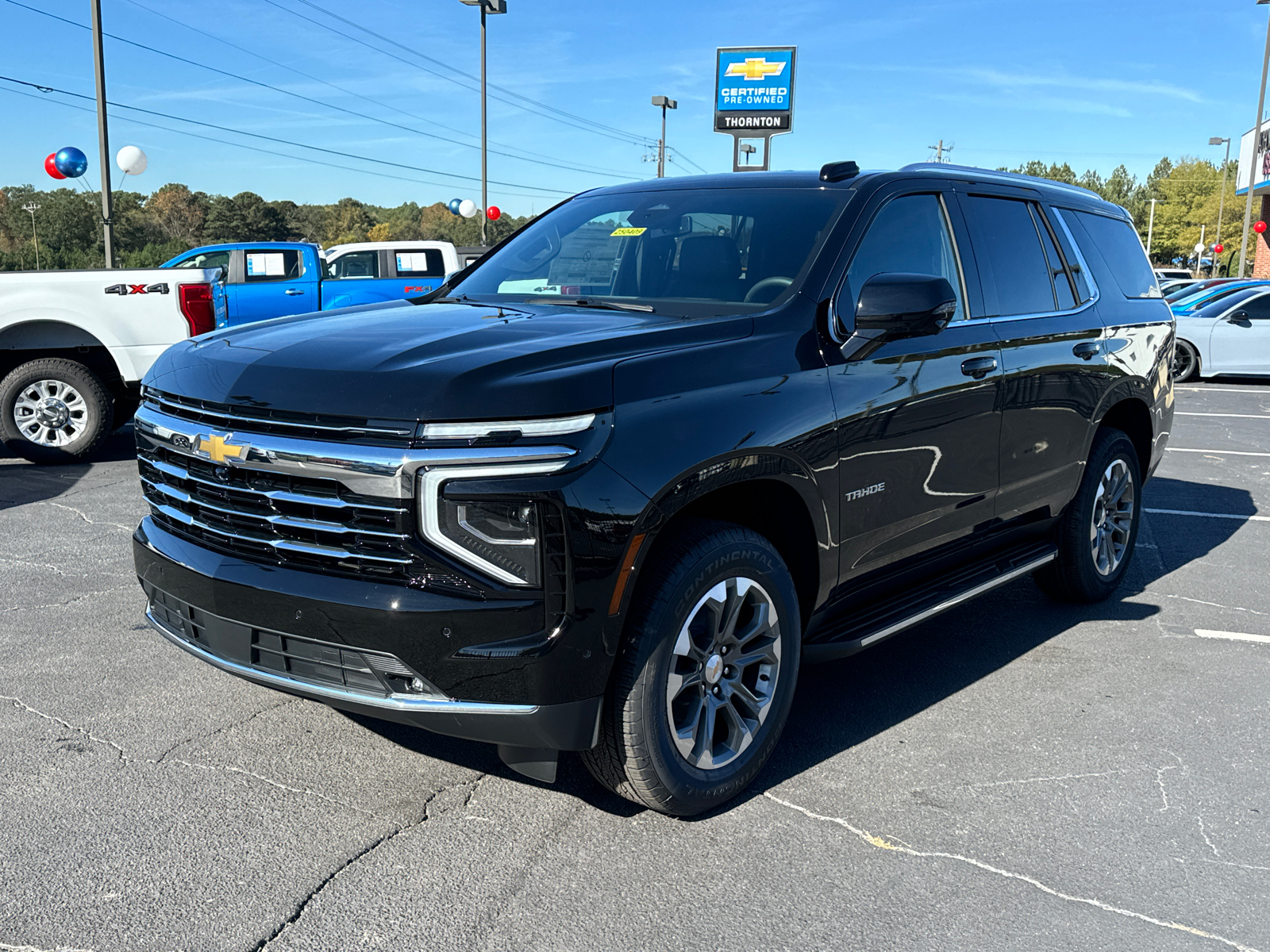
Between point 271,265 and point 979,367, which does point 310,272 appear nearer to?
point 271,265

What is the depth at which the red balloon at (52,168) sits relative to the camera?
821 inches

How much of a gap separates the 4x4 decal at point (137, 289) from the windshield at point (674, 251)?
5294 millimetres

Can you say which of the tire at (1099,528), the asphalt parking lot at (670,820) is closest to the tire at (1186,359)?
the tire at (1099,528)

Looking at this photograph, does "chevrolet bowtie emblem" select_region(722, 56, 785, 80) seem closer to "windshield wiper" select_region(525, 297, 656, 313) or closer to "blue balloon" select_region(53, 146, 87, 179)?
"blue balloon" select_region(53, 146, 87, 179)

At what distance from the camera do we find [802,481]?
11.1 feet

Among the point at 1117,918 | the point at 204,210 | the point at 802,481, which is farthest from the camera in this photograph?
the point at 204,210

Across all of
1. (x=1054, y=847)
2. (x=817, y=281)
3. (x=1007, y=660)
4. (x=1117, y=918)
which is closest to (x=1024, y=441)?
(x=1007, y=660)

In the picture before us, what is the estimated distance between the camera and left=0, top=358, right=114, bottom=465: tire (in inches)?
348

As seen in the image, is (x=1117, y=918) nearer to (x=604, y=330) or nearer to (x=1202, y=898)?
(x=1202, y=898)

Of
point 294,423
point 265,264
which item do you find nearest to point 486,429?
point 294,423

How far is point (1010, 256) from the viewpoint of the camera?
466cm

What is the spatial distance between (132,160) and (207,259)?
24.9 ft

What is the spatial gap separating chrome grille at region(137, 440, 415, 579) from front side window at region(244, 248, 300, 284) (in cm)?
1245

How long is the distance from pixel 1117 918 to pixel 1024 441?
2235mm
